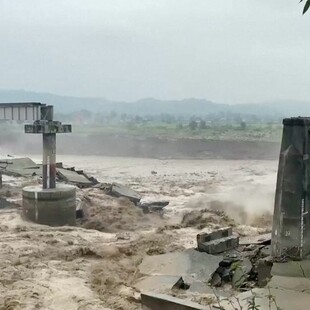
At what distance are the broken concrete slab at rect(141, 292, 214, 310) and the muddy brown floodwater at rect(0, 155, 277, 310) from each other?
60 cm

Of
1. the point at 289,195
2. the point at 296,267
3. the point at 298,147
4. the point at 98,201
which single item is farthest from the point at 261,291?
the point at 98,201

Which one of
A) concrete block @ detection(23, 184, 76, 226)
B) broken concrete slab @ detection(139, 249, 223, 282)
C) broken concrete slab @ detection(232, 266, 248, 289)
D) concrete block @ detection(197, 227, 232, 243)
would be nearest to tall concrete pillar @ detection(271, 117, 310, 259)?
broken concrete slab @ detection(232, 266, 248, 289)

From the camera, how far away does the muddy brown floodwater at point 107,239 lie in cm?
927

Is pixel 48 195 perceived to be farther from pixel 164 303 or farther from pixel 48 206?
pixel 164 303

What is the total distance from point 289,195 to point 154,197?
12.7 meters

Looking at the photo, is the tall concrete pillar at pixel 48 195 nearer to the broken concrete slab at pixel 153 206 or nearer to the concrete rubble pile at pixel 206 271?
the broken concrete slab at pixel 153 206

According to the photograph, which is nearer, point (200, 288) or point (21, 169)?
point (200, 288)

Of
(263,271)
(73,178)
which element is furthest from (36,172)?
(263,271)

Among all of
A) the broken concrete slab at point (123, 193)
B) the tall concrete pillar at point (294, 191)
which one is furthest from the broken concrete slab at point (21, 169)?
the tall concrete pillar at point (294, 191)

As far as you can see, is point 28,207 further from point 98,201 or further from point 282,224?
point 282,224

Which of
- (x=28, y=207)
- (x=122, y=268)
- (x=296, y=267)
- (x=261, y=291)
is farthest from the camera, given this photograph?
(x=28, y=207)

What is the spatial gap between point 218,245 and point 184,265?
932mm

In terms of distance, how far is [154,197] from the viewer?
21.6m

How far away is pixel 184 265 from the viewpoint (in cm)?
993
